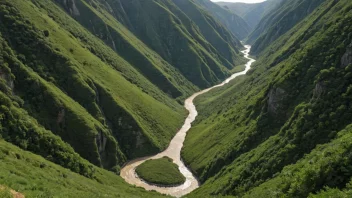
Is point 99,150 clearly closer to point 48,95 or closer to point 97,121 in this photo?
point 97,121

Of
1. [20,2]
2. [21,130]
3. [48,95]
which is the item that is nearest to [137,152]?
[48,95]

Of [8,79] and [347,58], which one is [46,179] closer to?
[8,79]

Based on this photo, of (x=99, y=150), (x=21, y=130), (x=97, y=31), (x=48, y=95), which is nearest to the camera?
(x=21, y=130)

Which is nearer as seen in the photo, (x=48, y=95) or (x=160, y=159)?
(x=48, y=95)

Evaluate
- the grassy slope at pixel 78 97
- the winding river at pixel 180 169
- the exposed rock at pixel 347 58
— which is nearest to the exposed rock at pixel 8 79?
the grassy slope at pixel 78 97

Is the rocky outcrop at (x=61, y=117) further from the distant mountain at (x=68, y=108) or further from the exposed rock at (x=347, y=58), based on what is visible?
the exposed rock at (x=347, y=58)

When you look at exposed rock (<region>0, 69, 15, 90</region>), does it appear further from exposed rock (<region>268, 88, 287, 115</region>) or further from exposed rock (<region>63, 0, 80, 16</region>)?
exposed rock (<region>63, 0, 80, 16</region>)

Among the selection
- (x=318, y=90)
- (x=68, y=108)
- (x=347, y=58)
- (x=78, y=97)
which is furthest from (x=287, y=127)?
(x=78, y=97)
